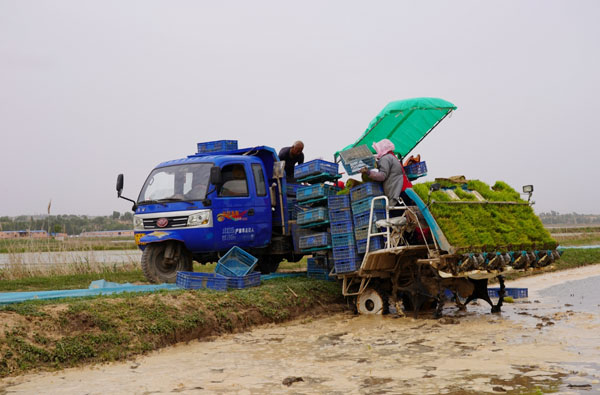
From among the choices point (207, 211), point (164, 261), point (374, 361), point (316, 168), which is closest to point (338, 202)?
point (316, 168)

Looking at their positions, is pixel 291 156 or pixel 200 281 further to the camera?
pixel 291 156

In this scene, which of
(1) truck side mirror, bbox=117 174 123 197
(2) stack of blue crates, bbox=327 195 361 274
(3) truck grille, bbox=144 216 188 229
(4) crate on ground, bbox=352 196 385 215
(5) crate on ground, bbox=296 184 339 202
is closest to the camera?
(4) crate on ground, bbox=352 196 385 215

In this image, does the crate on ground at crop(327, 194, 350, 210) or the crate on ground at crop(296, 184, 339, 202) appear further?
the crate on ground at crop(296, 184, 339, 202)

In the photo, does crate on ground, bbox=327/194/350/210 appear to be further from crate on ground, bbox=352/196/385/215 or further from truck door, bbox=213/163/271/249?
truck door, bbox=213/163/271/249

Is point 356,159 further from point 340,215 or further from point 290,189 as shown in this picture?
point 290,189

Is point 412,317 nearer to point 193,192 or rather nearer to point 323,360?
point 323,360

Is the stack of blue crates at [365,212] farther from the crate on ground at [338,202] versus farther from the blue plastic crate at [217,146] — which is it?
the blue plastic crate at [217,146]

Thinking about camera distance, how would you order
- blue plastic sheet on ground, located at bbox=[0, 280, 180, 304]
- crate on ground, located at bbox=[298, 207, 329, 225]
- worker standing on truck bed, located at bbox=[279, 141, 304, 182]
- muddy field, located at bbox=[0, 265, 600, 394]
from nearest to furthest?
muddy field, located at bbox=[0, 265, 600, 394]
blue plastic sheet on ground, located at bbox=[0, 280, 180, 304]
crate on ground, located at bbox=[298, 207, 329, 225]
worker standing on truck bed, located at bbox=[279, 141, 304, 182]

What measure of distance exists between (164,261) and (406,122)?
5.52m

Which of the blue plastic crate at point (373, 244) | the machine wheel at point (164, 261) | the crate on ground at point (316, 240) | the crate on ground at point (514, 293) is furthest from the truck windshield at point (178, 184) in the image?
the crate on ground at point (514, 293)

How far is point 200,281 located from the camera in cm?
1116

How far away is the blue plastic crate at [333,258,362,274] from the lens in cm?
1098

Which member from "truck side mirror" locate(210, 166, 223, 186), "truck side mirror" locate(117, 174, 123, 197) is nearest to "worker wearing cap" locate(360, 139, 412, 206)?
"truck side mirror" locate(210, 166, 223, 186)

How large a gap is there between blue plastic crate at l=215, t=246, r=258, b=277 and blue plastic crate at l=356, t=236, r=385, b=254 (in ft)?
7.37
